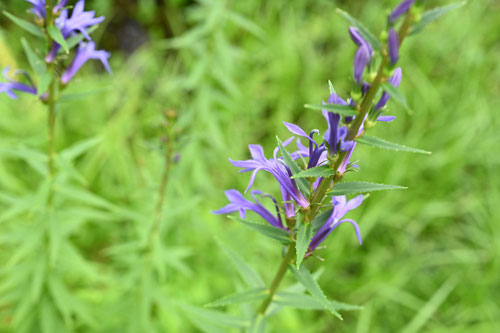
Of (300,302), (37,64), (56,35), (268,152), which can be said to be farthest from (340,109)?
(268,152)

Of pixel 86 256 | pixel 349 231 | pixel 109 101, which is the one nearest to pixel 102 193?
pixel 86 256

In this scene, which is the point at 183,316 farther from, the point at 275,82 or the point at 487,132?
the point at 487,132

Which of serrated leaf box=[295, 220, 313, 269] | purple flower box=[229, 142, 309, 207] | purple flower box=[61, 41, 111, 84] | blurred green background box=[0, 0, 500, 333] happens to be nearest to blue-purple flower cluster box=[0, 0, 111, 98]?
purple flower box=[61, 41, 111, 84]

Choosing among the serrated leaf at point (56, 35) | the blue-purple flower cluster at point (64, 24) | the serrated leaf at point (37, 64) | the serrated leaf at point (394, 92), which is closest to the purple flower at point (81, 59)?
the blue-purple flower cluster at point (64, 24)

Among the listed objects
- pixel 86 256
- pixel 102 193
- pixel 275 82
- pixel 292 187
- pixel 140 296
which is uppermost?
A: pixel 292 187

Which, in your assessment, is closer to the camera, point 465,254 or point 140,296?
point 140,296

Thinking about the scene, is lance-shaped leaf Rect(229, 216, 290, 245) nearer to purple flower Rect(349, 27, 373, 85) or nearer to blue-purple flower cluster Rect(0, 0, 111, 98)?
purple flower Rect(349, 27, 373, 85)

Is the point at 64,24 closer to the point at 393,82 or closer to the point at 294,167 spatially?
the point at 294,167
